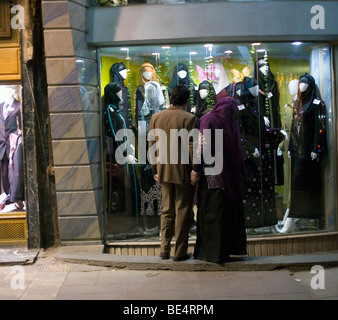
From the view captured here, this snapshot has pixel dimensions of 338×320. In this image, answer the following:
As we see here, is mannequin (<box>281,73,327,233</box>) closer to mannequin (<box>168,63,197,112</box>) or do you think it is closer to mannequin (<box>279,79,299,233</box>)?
mannequin (<box>279,79,299,233</box>)

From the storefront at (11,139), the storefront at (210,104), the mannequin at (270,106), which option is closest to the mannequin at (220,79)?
the storefront at (210,104)

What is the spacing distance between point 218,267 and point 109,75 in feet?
9.73

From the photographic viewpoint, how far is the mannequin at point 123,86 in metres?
8.41

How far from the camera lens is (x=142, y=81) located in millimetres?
8461

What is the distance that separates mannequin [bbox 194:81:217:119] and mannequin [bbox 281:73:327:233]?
116 centimetres

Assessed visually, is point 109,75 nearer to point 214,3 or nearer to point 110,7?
point 110,7

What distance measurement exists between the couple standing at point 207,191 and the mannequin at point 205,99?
120 cm

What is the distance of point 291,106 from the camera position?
8.62 meters

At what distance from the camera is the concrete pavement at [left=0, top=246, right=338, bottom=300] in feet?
20.9

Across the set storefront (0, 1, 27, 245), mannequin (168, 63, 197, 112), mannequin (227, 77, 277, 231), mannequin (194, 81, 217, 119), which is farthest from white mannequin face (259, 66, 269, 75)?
storefront (0, 1, 27, 245)

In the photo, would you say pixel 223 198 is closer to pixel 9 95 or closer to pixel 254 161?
pixel 254 161

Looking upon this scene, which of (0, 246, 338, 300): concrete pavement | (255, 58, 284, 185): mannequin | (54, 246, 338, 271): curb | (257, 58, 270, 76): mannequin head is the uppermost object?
(257, 58, 270, 76): mannequin head

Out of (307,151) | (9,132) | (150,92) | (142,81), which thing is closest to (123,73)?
(142,81)

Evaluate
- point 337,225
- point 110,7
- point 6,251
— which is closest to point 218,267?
point 337,225
